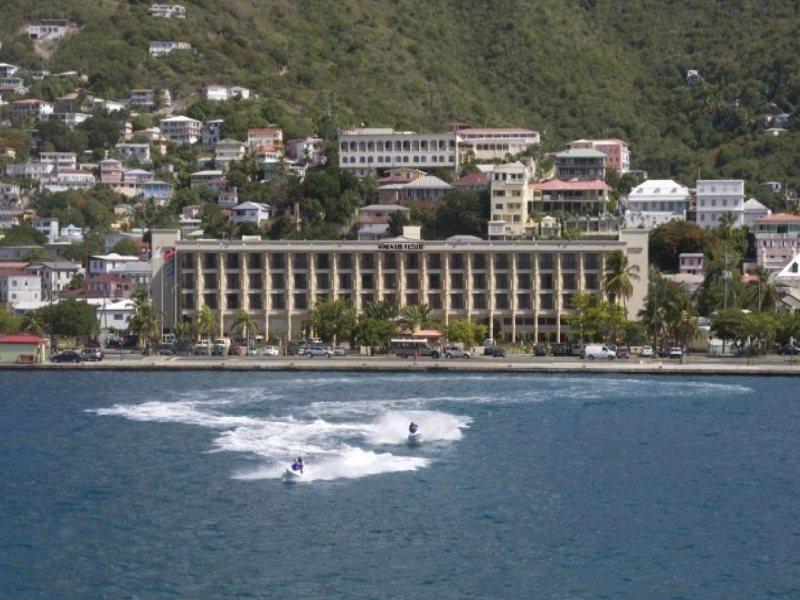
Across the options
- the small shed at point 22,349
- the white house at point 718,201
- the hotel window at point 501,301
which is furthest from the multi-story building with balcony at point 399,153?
the small shed at point 22,349

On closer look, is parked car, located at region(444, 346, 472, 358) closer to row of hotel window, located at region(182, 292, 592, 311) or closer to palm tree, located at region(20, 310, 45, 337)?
row of hotel window, located at region(182, 292, 592, 311)

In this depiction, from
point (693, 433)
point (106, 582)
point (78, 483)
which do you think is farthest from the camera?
point (693, 433)

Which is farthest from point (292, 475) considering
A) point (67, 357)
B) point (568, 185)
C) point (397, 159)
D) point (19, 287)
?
point (397, 159)

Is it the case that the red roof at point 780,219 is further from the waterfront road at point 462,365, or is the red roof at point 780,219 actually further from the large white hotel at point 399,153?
the waterfront road at point 462,365

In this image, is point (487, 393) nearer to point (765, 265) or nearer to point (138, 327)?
point (138, 327)

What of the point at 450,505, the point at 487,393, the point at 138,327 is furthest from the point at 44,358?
the point at 450,505

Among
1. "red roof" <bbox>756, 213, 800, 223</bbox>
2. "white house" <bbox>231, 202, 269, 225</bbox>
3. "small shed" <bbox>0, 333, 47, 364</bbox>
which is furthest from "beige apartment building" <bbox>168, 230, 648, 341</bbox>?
"white house" <bbox>231, 202, 269, 225</bbox>
